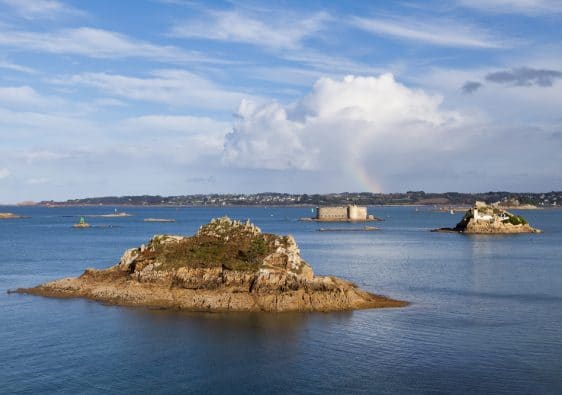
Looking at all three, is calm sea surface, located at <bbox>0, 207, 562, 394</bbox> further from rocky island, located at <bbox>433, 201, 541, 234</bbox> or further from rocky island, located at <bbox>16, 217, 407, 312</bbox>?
rocky island, located at <bbox>433, 201, 541, 234</bbox>

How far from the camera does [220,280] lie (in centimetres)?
5309

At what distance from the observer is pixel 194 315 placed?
48406 mm

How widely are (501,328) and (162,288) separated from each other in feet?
83.2

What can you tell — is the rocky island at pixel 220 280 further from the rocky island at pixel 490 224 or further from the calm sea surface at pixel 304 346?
the rocky island at pixel 490 224

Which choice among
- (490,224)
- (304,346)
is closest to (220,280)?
(304,346)

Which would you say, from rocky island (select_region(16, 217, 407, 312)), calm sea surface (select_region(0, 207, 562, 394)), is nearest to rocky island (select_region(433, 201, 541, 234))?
calm sea surface (select_region(0, 207, 562, 394))

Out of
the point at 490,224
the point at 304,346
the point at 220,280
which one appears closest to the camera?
the point at 304,346

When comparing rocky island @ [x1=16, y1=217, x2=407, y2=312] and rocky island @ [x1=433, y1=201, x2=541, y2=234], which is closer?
rocky island @ [x1=16, y1=217, x2=407, y2=312]

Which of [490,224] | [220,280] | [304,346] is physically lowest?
[304,346]

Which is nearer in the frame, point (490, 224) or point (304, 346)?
point (304, 346)

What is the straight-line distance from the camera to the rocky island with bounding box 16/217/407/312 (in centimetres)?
5034

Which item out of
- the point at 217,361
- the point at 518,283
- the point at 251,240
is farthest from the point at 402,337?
the point at 518,283

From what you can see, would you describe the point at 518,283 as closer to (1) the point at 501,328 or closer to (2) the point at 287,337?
(1) the point at 501,328

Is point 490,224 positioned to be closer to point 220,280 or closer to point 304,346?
point 220,280
